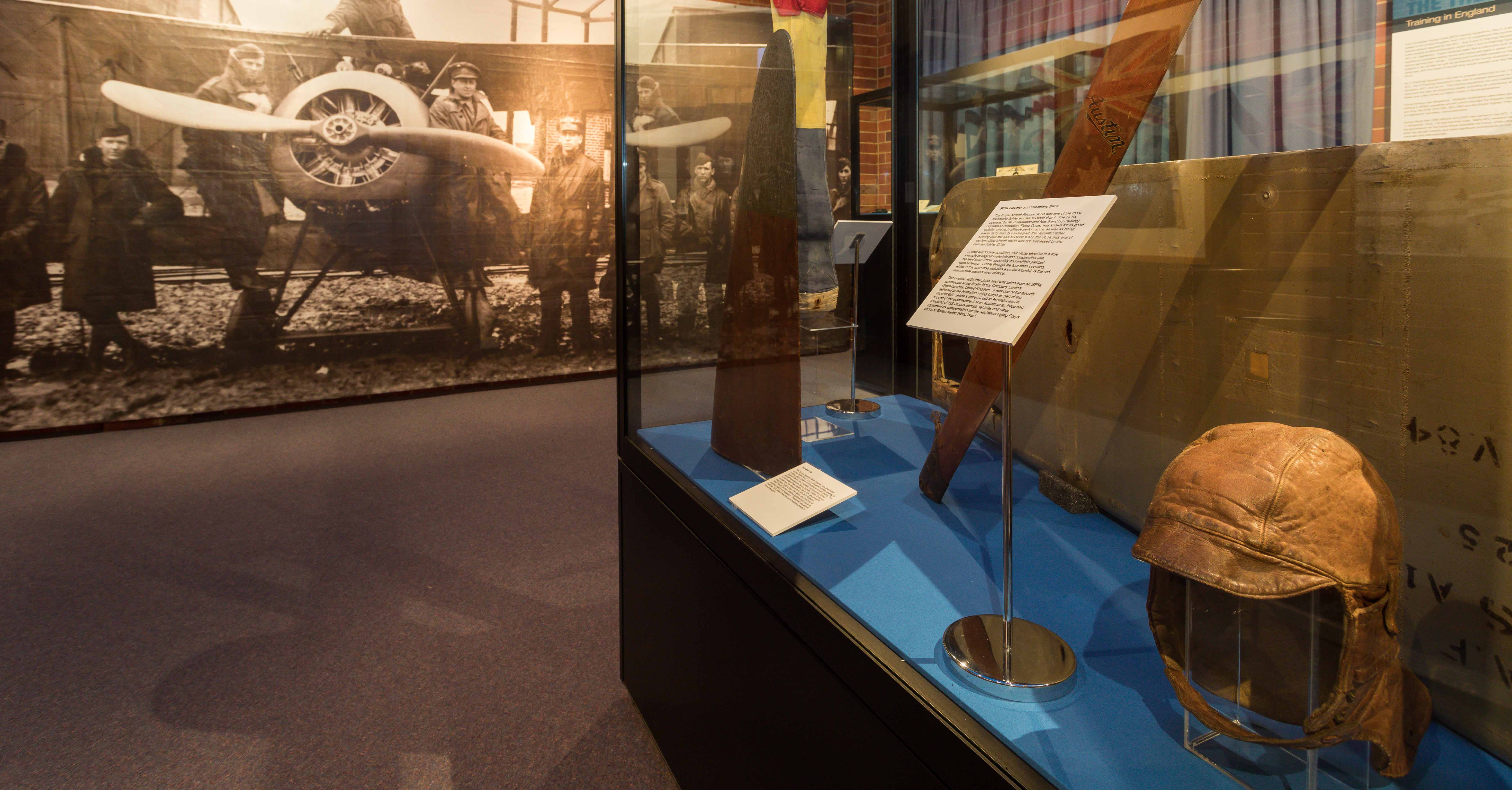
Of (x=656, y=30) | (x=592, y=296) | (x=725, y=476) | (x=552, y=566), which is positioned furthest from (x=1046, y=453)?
(x=592, y=296)

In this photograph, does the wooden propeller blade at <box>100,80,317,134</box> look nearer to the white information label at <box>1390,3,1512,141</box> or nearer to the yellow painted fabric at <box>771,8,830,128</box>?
the yellow painted fabric at <box>771,8,830,128</box>

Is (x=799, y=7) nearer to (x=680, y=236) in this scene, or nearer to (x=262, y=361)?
(x=680, y=236)

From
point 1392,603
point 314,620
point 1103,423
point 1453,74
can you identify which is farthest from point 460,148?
point 1392,603

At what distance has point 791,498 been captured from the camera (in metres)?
1.33

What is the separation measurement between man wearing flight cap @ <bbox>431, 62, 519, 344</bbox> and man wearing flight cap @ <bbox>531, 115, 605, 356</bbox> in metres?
0.26

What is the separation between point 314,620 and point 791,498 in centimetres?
176

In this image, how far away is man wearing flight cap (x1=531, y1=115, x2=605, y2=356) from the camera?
550cm

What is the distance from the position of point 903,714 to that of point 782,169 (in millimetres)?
1022

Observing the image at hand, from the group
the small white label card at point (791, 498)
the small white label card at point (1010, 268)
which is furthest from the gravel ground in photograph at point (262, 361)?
the small white label card at point (1010, 268)

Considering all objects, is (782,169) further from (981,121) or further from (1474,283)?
(1474,283)

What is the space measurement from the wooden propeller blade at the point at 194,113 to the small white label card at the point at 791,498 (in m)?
4.64

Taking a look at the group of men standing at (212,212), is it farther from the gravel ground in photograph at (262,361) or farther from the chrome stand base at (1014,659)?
the chrome stand base at (1014,659)

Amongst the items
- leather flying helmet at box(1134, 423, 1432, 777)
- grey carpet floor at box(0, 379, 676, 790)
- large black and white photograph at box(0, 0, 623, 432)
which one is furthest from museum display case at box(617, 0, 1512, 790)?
large black and white photograph at box(0, 0, 623, 432)

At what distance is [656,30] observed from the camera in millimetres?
1619
